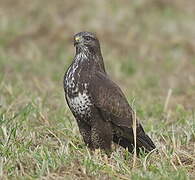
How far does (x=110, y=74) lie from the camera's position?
1073 centimetres

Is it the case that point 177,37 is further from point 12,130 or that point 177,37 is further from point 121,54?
point 12,130

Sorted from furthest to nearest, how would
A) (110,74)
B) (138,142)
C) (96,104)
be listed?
(110,74) → (138,142) → (96,104)

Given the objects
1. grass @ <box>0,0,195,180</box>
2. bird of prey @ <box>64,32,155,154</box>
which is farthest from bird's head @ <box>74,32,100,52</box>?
grass @ <box>0,0,195,180</box>

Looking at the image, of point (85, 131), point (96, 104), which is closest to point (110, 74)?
point (85, 131)

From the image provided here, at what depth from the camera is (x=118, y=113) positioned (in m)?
5.98

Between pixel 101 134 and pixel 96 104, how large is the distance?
0.27 metres

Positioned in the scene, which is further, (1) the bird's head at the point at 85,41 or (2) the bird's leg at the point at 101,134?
(1) the bird's head at the point at 85,41

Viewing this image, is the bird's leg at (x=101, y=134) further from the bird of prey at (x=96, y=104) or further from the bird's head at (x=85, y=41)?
the bird's head at (x=85, y=41)

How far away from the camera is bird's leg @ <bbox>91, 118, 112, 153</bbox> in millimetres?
5848

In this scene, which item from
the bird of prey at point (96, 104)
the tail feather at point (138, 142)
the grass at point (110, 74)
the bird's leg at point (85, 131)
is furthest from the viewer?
the tail feather at point (138, 142)

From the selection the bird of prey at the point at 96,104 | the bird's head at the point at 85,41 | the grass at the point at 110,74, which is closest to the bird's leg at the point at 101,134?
the bird of prey at the point at 96,104

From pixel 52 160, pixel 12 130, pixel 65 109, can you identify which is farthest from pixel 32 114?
pixel 52 160

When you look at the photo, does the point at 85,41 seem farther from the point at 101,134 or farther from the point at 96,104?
the point at 101,134

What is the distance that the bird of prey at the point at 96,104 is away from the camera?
18.9 ft
